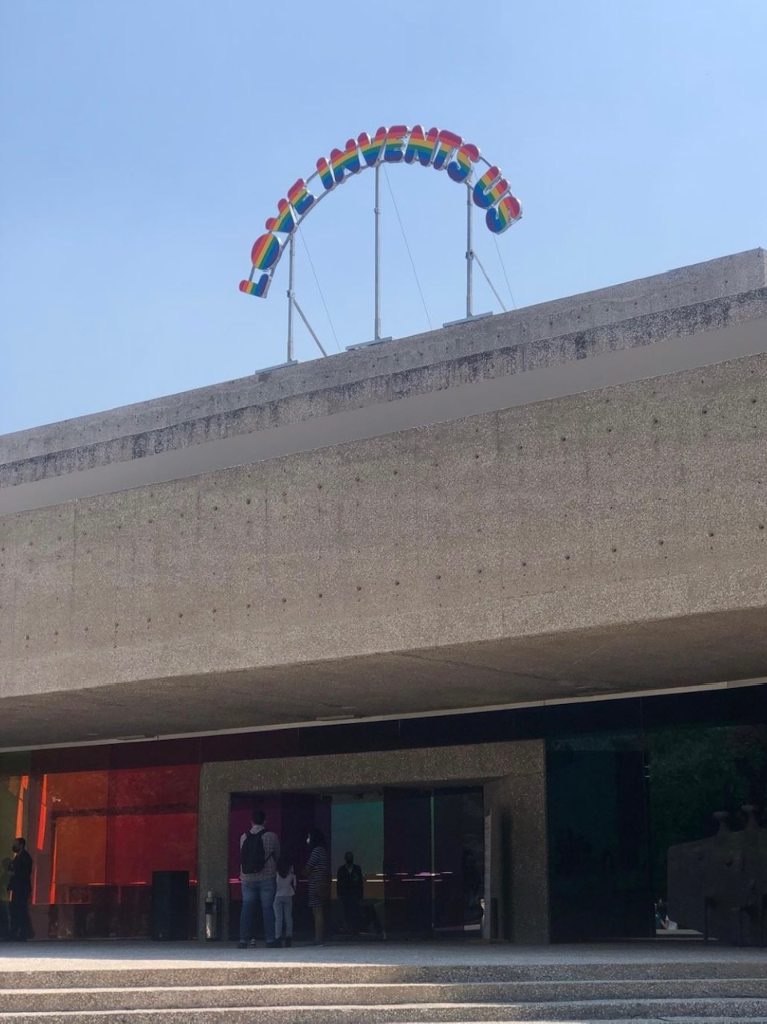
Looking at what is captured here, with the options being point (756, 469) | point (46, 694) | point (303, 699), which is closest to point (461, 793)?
point (303, 699)

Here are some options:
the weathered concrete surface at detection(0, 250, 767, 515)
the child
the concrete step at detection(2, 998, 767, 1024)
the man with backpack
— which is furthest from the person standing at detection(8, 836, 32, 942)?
the concrete step at detection(2, 998, 767, 1024)

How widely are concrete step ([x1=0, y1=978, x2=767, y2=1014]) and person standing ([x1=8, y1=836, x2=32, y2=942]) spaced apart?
8962 millimetres

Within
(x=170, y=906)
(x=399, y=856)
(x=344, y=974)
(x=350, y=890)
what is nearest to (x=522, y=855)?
(x=399, y=856)

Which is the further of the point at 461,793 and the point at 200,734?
the point at 200,734

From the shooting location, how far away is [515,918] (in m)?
14.8

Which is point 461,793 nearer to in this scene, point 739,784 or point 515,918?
point 515,918

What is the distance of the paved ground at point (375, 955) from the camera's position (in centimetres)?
1058

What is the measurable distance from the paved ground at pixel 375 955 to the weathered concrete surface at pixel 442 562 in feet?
7.82

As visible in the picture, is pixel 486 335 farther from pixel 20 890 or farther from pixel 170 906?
pixel 20 890

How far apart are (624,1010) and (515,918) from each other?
5883 mm

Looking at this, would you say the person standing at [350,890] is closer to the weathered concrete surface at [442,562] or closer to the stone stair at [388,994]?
the weathered concrete surface at [442,562]

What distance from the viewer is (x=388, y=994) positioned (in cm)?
930

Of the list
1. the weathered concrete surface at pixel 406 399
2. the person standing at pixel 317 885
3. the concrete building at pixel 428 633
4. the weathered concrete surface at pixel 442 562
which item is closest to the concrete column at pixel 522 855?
the concrete building at pixel 428 633

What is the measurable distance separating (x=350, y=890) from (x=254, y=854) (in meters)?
2.84
